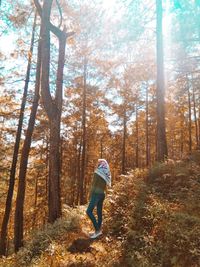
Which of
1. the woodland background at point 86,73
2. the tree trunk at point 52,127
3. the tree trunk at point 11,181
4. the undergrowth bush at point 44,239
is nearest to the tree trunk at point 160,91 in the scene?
the woodland background at point 86,73

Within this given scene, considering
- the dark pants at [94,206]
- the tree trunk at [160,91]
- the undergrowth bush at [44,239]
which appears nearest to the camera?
the undergrowth bush at [44,239]

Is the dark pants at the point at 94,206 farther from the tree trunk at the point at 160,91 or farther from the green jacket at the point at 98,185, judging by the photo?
the tree trunk at the point at 160,91

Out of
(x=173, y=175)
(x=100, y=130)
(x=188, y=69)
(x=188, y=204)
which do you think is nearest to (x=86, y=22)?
(x=188, y=69)

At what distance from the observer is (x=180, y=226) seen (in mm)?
6926

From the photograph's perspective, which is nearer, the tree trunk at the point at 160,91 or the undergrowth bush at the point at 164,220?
the undergrowth bush at the point at 164,220

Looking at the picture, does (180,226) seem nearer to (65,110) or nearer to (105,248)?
(105,248)

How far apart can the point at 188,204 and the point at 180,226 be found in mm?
1350

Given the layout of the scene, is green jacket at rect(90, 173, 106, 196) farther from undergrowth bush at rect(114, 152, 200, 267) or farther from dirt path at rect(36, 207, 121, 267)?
dirt path at rect(36, 207, 121, 267)

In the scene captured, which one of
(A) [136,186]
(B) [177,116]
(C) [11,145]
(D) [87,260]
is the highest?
(B) [177,116]

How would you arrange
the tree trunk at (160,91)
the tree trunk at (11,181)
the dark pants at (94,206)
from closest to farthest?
1. the dark pants at (94,206)
2. the tree trunk at (160,91)
3. the tree trunk at (11,181)

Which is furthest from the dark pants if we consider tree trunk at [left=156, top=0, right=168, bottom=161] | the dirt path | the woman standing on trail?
tree trunk at [left=156, top=0, right=168, bottom=161]

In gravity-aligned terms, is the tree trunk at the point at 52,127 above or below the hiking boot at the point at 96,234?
above

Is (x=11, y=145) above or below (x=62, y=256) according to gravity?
above

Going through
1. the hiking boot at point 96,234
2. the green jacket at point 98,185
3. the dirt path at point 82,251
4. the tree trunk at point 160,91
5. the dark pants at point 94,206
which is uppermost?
the tree trunk at point 160,91
